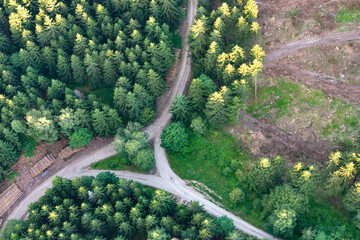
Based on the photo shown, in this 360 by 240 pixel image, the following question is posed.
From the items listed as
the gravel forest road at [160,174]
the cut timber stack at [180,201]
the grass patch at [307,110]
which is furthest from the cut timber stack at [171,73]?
the cut timber stack at [180,201]

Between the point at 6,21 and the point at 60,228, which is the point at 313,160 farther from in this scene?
the point at 6,21

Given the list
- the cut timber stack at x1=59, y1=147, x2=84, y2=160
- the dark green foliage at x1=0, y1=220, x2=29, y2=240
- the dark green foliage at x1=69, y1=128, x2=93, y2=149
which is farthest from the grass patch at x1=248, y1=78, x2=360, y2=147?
the dark green foliage at x1=0, y1=220, x2=29, y2=240

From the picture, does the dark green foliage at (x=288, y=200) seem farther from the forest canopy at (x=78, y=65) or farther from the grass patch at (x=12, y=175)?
the grass patch at (x=12, y=175)

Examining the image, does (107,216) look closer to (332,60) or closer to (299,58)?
(299,58)

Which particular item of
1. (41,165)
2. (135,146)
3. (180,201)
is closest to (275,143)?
(180,201)

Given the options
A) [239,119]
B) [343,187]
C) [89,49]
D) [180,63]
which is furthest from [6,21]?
[343,187]
